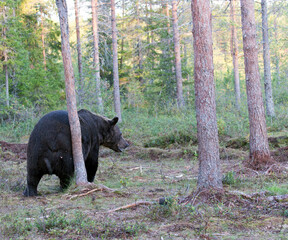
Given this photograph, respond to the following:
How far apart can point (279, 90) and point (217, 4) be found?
8455 mm

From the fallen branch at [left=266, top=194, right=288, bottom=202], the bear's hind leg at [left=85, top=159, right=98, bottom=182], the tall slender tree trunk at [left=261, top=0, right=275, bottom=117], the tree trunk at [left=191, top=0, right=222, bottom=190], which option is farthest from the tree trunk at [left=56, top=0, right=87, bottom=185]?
the tall slender tree trunk at [left=261, top=0, right=275, bottom=117]

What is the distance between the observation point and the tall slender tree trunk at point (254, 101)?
10070mm

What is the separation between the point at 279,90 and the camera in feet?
94.8

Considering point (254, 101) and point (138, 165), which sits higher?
point (254, 101)

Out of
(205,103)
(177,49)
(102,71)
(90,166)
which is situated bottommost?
(90,166)

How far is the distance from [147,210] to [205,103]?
2.24 meters

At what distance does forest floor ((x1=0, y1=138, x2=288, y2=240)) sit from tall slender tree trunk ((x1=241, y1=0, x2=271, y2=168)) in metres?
0.52

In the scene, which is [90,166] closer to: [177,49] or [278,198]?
[278,198]

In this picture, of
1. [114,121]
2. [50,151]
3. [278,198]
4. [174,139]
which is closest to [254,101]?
[114,121]

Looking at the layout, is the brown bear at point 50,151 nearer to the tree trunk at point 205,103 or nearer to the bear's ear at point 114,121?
the bear's ear at point 114,121

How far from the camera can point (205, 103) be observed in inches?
266

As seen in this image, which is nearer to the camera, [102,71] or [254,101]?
[254,101]

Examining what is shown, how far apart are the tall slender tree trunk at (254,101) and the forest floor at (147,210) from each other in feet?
1.72

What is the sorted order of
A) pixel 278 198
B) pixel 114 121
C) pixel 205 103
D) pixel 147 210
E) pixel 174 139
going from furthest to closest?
pixel 174 139 < pixel 114 121 < pixel 205 103 < pixel 278 198 < pixel 147 210
